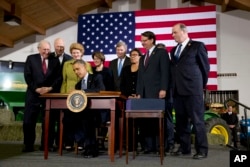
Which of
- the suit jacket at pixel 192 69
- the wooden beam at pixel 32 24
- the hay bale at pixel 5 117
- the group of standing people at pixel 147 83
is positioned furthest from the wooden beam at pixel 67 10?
the suit jacket at pixel 192 69

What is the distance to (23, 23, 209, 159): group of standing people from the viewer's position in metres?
3.29

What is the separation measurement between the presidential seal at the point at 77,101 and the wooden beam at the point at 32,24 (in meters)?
5.97

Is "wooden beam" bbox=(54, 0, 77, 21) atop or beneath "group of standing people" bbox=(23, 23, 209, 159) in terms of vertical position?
atop

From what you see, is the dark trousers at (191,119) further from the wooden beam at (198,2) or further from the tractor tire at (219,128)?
the wooden beam at (198,2)

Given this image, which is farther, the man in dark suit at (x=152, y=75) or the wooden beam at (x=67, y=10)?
the wooden beam at (x=67, y=10)

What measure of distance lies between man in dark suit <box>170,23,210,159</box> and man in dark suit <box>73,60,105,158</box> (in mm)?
833

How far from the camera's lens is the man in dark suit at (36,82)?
3.77 m

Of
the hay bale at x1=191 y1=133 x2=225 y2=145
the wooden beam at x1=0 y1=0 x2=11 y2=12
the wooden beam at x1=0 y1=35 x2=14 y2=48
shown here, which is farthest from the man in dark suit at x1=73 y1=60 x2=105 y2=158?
the wooden beam at x1=0 y1=35 x2=14 y2=48

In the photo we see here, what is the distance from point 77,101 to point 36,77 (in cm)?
102

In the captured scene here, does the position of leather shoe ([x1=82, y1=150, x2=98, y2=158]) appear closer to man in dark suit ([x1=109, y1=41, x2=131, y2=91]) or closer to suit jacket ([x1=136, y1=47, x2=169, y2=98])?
suit jacket ([x1=136, y1=47, x2=169, y2=98])

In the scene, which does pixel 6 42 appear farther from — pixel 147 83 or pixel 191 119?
pixel 191 119

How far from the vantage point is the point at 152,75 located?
3537mm

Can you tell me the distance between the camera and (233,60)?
29.7 ft

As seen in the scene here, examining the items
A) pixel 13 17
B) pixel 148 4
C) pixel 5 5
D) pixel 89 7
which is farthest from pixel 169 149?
pixel 89 7
